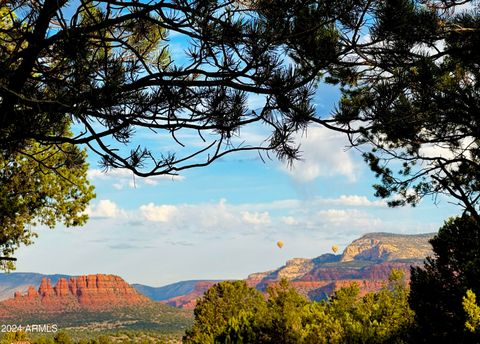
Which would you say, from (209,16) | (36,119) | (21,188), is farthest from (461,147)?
(21,188)

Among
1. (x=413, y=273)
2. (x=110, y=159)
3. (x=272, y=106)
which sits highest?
(x=272, y=106)

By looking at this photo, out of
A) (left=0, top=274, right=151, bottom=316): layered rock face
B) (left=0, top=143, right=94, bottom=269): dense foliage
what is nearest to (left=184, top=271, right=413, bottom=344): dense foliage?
(left=0, top=143, right=94, bottom=269): dense foliage

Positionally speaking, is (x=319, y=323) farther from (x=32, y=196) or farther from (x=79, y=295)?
(x=79, y=295)

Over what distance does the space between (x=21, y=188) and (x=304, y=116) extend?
1371 cm

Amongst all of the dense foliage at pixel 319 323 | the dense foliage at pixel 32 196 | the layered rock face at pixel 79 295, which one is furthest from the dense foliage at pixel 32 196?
the layered rock face at pixel 79 295

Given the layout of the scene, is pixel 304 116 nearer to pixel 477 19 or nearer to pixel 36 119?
pixel 36 119

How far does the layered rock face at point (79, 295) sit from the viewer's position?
547 ft

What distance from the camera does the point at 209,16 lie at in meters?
5.37

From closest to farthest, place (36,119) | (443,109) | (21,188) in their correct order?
(36,119), (443,109), (21,188)

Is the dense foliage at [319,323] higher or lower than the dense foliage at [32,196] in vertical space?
lower

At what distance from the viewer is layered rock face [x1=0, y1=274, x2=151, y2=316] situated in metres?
167

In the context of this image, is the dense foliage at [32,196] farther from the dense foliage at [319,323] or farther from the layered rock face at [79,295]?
the layered rock face at [79,295]

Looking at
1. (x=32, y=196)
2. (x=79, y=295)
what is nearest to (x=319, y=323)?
(x=32, y=196)

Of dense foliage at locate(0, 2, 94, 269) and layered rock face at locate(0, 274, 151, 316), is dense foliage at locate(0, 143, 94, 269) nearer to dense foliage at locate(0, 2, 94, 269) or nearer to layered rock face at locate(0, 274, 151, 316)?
dense foliage at locate(0, 2, 94, 269)
